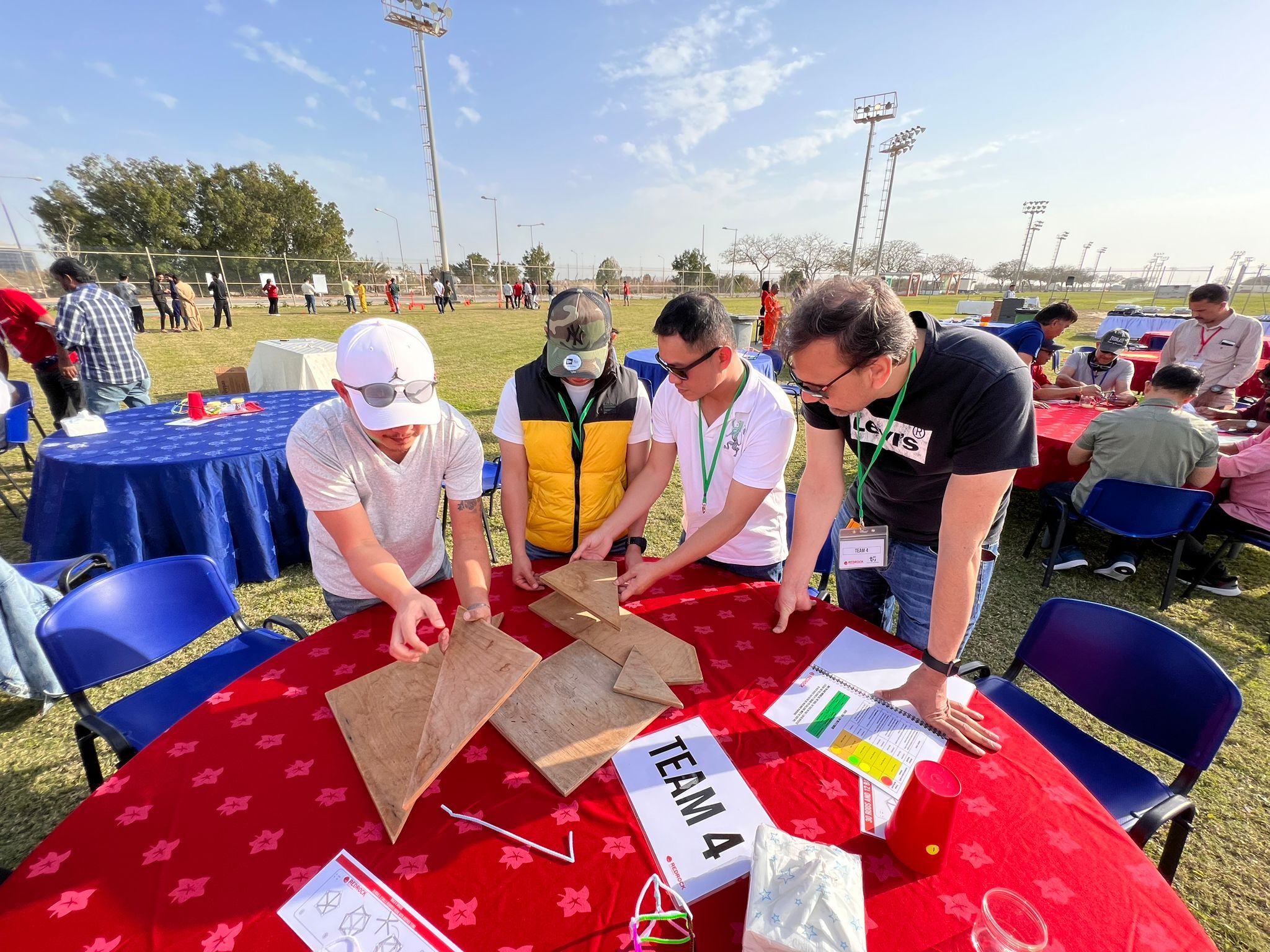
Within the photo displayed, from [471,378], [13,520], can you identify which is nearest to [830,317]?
[13,520]

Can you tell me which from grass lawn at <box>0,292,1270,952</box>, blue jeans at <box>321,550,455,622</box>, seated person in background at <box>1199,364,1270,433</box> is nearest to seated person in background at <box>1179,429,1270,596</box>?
grass lawn at <box>0,292,1270,952</box>

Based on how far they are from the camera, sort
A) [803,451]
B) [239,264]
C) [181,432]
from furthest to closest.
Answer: [239,264]
[803,451]
[181,432]

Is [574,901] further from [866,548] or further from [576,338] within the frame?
[576,338]

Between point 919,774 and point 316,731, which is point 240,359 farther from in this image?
point 919,774

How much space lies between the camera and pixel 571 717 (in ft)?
4.09

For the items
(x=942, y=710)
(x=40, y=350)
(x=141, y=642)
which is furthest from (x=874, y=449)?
(x=40, y=350)

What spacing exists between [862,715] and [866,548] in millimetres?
668

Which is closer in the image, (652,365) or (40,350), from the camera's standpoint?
(40,350)

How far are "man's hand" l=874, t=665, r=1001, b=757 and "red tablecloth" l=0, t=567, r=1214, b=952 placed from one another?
0.04 meters

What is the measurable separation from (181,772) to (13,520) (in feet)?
16.5

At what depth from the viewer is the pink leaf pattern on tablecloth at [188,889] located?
35.0 inches

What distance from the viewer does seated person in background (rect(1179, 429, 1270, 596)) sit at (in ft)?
10.6

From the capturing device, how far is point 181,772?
1.12 m

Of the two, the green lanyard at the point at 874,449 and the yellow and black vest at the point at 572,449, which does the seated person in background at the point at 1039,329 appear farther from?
the yellow and black vest at the point at 572,449
